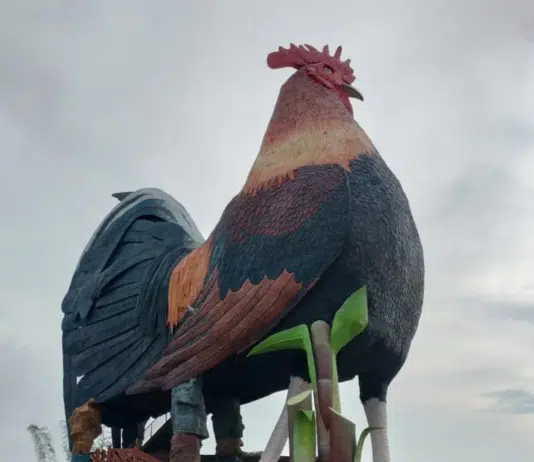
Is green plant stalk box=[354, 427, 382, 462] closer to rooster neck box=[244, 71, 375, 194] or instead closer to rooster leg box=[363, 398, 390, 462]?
rooster leg box=[363, 398, 390, 462]

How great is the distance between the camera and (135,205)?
8.90 metres

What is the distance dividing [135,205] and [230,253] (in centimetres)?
217

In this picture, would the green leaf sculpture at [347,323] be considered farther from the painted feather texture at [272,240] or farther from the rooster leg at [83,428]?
the rooster leg at [83,428]

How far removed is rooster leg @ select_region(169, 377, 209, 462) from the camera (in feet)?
23.1

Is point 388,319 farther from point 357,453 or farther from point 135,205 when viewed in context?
point 135,205

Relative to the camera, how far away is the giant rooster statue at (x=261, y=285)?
662cm

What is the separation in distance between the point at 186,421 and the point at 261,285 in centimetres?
131

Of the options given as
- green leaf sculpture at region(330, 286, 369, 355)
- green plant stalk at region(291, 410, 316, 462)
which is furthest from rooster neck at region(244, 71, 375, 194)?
green plant stalk at region(291, 410, 316, 462)

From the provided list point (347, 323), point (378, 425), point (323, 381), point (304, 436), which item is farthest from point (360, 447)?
point (378, 425)

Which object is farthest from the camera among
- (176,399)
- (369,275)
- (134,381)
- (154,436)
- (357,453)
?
(154,436)

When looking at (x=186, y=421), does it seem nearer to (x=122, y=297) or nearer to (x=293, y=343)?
(x=293, y=343)

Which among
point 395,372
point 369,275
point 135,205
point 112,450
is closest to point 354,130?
point 369,275

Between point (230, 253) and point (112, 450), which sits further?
point (112, 450)

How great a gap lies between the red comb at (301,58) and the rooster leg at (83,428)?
339 centimetres
